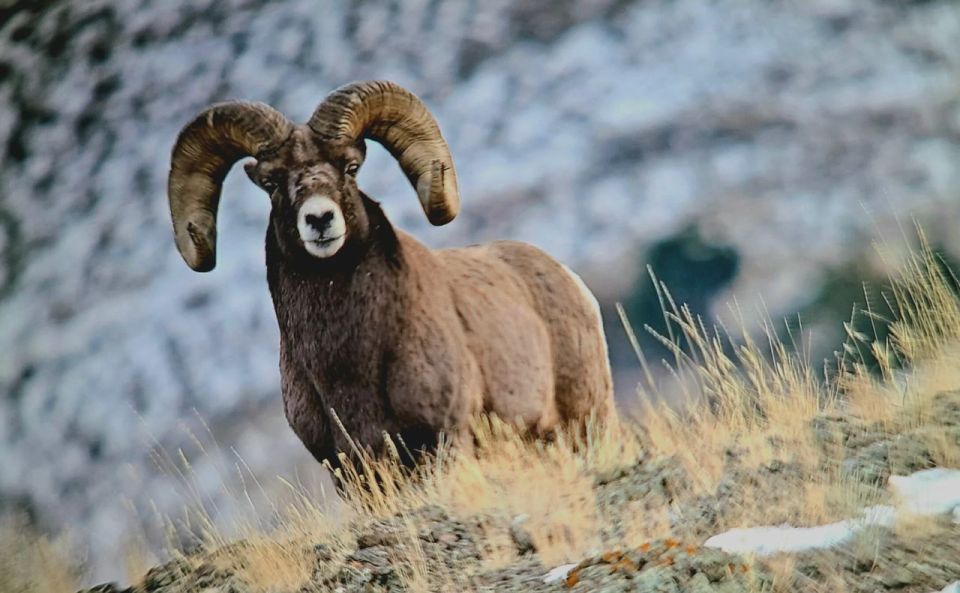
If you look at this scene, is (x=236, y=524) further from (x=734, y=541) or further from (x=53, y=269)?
(x=734, y=541)

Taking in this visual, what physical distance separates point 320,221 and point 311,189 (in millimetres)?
178

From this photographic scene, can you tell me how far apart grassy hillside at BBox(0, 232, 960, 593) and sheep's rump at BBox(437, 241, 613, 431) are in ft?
1.25

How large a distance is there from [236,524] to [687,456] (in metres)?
1.84

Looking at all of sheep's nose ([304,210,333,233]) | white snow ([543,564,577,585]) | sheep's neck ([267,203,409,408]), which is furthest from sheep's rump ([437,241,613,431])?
white snow ([543,564,577,585])

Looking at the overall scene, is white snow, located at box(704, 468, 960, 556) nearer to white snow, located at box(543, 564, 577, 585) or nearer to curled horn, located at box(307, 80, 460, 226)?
white snow, located at box(543, 564, 577, 585)

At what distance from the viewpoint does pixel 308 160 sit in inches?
197

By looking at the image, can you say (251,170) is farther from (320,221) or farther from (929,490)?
(929,490)

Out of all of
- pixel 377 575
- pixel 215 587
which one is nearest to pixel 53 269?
pixel 215 587

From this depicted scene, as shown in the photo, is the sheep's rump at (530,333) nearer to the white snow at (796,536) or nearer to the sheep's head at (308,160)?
the sheep's head at (308,160)

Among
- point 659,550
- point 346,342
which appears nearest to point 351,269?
point 346,342

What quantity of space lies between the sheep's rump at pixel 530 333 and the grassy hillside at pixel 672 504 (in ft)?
1.25

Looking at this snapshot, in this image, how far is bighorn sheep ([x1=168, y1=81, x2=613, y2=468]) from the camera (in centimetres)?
497

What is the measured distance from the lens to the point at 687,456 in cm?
381

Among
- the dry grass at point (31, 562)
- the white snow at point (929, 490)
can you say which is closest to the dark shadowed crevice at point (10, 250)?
the dry grass at point (31, 562)
